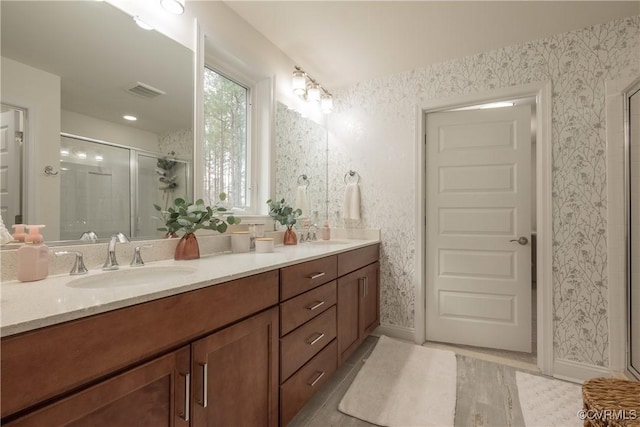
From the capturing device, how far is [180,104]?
1521mm

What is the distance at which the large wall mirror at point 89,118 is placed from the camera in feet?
3.26

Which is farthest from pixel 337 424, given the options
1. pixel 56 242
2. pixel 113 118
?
pixel 113 118

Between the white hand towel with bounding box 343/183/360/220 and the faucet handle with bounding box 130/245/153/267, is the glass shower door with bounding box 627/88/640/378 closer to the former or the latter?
the white hand towel with bounding box 343/183/360/220

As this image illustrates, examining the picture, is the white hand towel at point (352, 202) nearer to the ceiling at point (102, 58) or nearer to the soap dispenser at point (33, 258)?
the ceiling at point (102, 58)

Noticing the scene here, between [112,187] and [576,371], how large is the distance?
Result: 2878 millimetres

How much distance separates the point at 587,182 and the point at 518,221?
48 cm

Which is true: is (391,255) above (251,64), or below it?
below

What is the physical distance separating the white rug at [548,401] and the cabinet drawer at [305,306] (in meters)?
1.18

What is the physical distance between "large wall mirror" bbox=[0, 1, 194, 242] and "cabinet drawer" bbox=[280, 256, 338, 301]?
70 centimetres

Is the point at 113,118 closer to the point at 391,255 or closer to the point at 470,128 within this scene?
the point at 391,255

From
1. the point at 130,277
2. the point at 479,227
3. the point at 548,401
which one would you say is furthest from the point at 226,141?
the point at 548,401

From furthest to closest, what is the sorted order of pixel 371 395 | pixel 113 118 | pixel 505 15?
1. pixel 505 15
2. pixel 371 395
3. pixel 113 118

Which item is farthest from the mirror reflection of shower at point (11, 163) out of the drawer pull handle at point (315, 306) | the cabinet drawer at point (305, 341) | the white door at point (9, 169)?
the drawer pull handle at point (315, 306)

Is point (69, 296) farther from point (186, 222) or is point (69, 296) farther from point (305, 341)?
point (305, 341)
